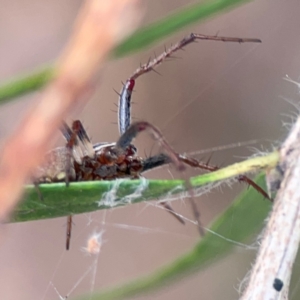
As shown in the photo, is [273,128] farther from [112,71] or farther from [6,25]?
[6,25]

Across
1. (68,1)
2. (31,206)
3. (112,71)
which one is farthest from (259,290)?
(68,1)

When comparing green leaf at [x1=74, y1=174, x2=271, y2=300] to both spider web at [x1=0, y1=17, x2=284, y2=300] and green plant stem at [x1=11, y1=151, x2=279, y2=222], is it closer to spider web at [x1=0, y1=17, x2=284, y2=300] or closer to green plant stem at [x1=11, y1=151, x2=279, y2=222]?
green plant stem at [x1=11, y1=151, x2=279, y2=222]

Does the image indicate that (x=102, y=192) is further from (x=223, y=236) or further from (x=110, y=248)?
(x=110, y=248)

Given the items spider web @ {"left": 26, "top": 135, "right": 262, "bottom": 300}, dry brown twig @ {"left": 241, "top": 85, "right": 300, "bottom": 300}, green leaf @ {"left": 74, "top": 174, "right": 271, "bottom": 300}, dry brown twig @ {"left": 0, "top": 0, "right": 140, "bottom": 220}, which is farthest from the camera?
spider web @ {"left": 26, "top": 135, "right": 262, "bottom": 300}

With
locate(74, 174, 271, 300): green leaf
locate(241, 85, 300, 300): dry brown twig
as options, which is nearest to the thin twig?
locate(241, 85, 300, 300): dry brown twig

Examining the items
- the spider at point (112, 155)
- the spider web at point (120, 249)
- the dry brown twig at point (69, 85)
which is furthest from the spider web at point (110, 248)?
the dry brown twig at point (69, 85)

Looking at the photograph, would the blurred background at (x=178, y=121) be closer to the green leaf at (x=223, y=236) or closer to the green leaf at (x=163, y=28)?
the green leaf at (x=223, y=236)
